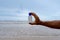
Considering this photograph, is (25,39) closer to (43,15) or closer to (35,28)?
(35,28)

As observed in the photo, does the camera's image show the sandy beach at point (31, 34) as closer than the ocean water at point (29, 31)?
Yes

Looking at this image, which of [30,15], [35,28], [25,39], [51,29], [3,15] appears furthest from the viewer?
[3,15]

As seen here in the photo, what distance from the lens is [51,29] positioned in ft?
4.94

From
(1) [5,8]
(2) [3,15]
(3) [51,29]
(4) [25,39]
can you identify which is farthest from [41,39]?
(1) [5,8]

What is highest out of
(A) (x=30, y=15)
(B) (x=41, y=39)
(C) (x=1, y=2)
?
(C) (x=1, y=2)

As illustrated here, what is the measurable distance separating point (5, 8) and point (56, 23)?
164 centimetres

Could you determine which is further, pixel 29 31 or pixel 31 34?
pixel 29 31

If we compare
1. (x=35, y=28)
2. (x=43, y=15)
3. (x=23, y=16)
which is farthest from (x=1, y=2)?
(x=35, y=28)

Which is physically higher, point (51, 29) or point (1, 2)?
point (1, 2)

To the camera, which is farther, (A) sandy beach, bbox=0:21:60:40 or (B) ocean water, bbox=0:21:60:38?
(B) ocean water, bbox=0:21:60:38

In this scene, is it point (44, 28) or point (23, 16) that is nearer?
point (44, 28)

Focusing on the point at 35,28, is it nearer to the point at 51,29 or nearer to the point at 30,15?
the point at 51,29

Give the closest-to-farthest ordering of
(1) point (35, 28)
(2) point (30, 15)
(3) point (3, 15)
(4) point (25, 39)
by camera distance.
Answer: (4) point (25, 39), (2) point (30, 15), (1) point (35, 28), (3) point (3, 15)

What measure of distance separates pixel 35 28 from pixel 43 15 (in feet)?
3.87
